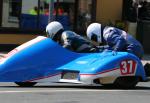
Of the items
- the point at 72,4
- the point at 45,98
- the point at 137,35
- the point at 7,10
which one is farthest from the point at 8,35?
the point at 45,98

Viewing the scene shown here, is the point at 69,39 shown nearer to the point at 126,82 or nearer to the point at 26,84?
the point at 26,84

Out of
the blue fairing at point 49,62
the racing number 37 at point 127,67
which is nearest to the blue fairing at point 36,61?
the blue fairing at point 49,62

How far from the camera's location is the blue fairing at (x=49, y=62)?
12055mm

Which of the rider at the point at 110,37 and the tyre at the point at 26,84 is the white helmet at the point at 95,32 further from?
the tyre at the point at 26,84

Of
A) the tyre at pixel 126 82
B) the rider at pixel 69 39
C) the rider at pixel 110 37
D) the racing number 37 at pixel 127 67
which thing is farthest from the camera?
the rider at pixel 110 37

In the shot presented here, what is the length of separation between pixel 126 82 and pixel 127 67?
49 centimetres

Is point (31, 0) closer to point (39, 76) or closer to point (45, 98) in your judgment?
point (39, 76)

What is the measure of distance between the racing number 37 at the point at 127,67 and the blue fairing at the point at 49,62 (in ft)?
0.28

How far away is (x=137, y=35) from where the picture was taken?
24375mm

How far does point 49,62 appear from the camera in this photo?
12328 millimetres

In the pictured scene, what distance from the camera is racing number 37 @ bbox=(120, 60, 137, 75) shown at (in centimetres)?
1245

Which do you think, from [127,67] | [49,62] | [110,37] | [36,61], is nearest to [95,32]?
[110,37]

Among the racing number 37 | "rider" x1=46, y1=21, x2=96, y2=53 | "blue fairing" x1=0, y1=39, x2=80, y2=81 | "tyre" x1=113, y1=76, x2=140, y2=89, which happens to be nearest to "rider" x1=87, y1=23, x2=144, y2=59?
"rider" x1=46, y1=21, x2=96, y2=53

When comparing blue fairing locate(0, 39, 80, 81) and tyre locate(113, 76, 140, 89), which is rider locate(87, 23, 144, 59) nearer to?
tyre locate(113, 76, 140, 89)
